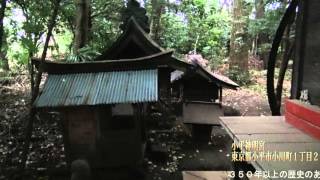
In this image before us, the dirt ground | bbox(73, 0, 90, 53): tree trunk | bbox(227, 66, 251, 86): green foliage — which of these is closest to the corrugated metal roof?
the dirt ground

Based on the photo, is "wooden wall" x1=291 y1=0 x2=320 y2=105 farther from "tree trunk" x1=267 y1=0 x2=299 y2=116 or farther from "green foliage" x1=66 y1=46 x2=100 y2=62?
"green foliage" x1=66 y1=46 x2=100 y2=62

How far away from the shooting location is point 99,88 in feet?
25.3

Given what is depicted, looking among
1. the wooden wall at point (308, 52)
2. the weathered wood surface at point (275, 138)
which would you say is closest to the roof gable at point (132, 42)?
the wooden wall at point (308, 52)

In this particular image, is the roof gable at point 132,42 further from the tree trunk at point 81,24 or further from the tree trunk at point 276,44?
the tree trunk at point 276,44

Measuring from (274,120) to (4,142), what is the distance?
861 centimetres

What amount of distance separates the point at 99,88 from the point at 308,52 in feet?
13.6

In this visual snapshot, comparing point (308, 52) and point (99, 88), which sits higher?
point (308, 52)

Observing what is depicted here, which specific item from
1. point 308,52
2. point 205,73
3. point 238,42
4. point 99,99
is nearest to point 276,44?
point 308,52

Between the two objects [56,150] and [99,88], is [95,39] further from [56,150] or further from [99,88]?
[99,88]

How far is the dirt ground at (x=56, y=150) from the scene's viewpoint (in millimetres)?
9078

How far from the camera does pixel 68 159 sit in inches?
317

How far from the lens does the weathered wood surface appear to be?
3.05m

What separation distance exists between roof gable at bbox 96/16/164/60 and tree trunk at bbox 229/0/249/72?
12.7 m

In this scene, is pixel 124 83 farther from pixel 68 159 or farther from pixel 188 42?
pixel 188 42
